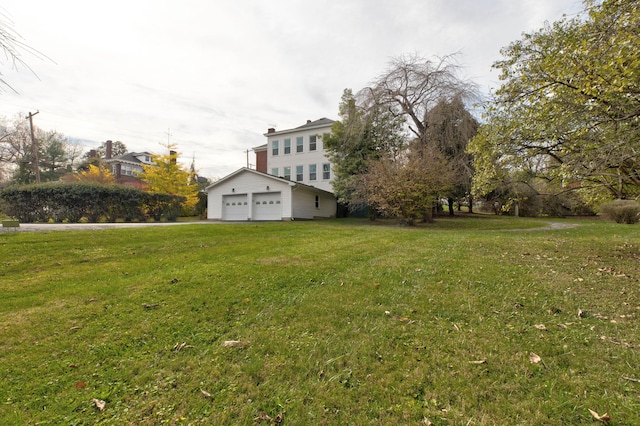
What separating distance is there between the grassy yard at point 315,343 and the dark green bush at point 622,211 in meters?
15.7

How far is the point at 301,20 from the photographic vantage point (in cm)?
886

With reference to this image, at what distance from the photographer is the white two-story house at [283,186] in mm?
19891

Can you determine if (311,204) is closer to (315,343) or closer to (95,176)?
(315,343)

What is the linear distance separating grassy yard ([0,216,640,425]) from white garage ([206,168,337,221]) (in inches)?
567

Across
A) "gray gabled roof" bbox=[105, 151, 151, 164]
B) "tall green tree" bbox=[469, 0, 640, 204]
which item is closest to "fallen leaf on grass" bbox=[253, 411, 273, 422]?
"tall green tree" bbox=[469, 0, 640, 204]

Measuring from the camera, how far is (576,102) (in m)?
4.77

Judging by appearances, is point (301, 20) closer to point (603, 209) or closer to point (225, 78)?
point (225, 78)

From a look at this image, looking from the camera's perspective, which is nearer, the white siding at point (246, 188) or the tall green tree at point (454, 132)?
the tall green tree at point (454, 132)

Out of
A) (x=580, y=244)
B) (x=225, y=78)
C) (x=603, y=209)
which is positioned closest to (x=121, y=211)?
(x=225, y=78)

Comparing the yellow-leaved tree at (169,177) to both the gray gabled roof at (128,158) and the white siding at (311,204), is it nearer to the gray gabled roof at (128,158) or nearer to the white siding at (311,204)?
the white siding at (311,204)

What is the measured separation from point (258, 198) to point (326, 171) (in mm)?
6941

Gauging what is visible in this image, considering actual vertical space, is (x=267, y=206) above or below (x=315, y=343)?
above

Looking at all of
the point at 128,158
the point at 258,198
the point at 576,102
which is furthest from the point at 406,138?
the point at 128,158

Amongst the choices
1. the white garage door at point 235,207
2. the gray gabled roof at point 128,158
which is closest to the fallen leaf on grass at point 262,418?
the white garage door at point 235,207
